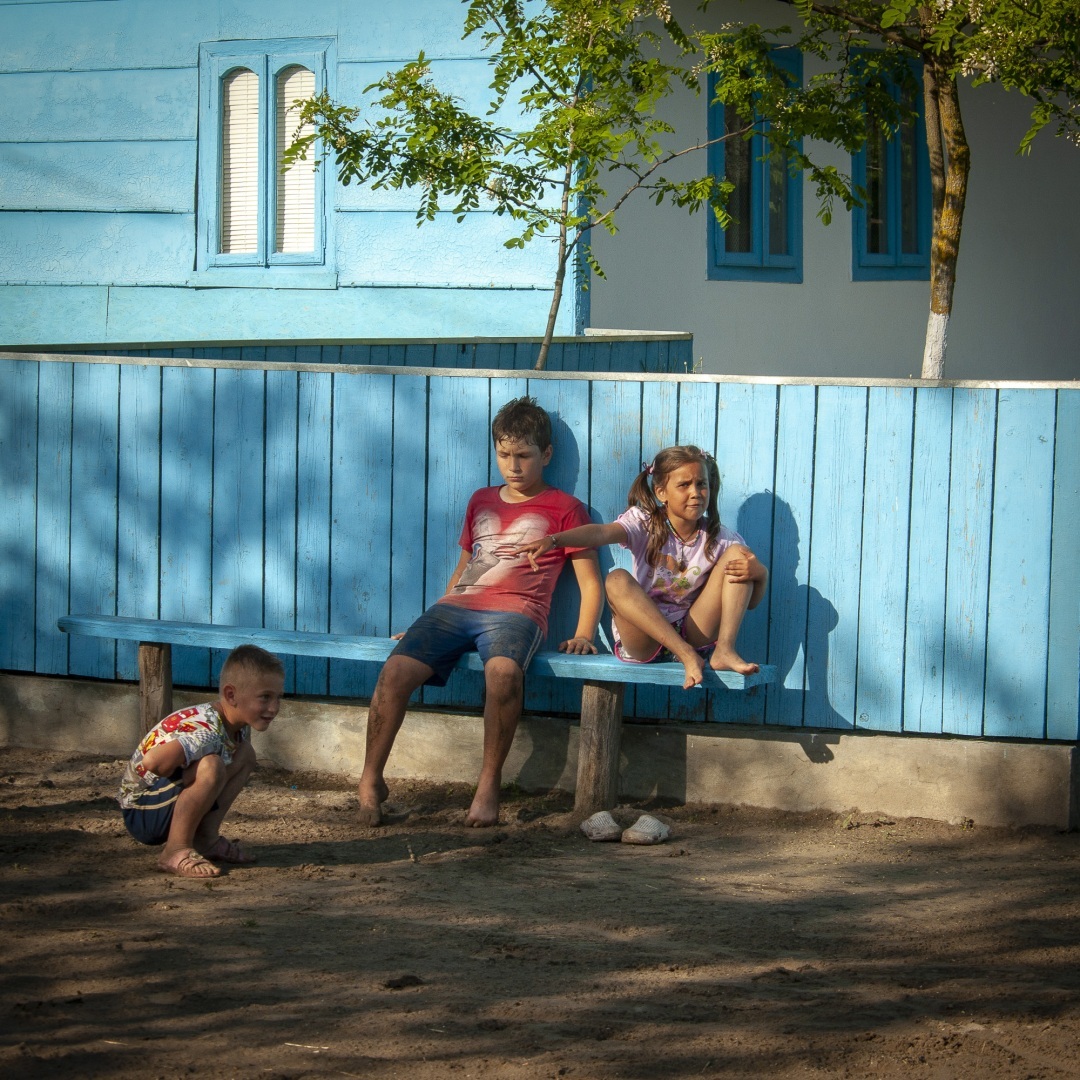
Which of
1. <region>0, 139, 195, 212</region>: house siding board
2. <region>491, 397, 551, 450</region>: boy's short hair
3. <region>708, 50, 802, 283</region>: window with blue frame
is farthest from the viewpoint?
<region>708, 50, 802, 283</region>: window with blue frame

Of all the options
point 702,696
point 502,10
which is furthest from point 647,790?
point 502,10

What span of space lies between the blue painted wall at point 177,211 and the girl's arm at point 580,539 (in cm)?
521

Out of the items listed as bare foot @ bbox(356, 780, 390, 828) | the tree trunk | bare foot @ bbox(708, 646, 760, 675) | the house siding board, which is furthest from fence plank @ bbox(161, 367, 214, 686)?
the house siding board

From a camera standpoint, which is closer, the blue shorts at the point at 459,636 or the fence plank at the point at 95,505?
the blue shorts at the point at 459,636

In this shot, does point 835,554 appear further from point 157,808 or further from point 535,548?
point 157,808

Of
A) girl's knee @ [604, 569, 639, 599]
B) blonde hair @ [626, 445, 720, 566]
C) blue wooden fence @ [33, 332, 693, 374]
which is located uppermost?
blue wooden fence @ [33, 332, 693, 374]

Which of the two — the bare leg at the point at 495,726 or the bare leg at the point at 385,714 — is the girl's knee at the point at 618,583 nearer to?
the bare leg at the point at 495,726

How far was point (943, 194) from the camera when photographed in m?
9.33

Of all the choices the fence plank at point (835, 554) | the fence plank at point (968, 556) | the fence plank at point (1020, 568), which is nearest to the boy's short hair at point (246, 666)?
the fence plank at point (835, 554)

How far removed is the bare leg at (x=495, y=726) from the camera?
518 cm

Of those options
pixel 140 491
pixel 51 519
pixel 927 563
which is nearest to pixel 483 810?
pixel 927 563

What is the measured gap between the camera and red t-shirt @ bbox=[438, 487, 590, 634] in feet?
18.0

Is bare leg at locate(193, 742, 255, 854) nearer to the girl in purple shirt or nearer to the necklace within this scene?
the girl in purple shirt

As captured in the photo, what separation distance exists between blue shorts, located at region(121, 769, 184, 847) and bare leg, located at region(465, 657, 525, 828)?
110 centimetres
